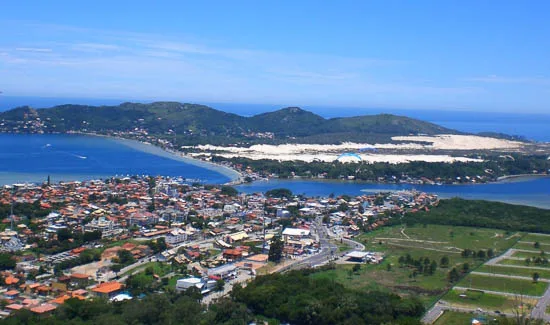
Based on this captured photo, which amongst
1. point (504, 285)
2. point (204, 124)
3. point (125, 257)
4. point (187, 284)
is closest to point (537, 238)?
point (504, 285)

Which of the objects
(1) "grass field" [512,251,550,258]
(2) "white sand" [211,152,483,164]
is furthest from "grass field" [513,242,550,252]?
(2) "white sand" [211,152,483,164]

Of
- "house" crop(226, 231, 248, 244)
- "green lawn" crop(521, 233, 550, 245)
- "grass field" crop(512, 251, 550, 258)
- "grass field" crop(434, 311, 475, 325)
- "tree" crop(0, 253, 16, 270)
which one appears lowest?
"tree" crop(0, 253, 16, 270)

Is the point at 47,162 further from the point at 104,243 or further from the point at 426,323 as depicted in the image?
the point at 426,323

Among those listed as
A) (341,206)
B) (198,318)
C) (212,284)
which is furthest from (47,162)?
(198,318)

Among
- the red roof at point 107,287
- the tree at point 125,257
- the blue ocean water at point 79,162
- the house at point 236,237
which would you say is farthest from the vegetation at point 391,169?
the red roof at point 107,287

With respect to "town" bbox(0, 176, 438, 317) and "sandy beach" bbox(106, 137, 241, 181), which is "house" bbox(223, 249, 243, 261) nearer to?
"town" bbox(0, 176, 438, 317)

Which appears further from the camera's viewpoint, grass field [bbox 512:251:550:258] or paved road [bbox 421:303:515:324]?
grass field [bbox 512:251:550:258]

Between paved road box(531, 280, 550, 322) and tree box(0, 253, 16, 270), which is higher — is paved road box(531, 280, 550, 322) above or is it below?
above
